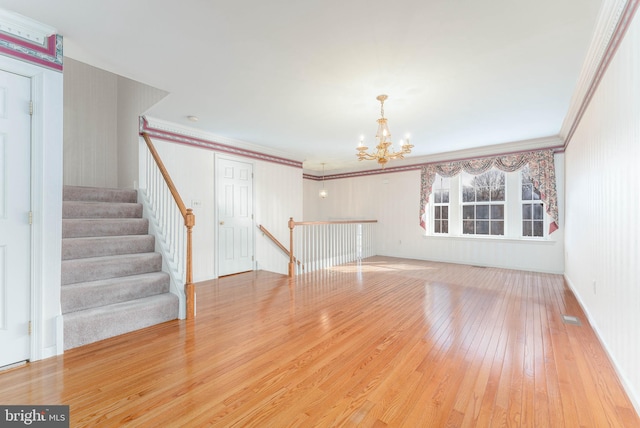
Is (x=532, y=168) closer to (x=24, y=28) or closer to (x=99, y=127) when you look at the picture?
(x=24, y=28)

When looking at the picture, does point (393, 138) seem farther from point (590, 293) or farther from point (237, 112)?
point (590, 293)

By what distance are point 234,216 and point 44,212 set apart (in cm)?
316

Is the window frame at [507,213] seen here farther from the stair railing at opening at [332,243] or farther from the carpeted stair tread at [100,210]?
the carpeted stair tread at [100,210]

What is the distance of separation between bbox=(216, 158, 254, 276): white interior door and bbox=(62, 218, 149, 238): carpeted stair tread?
1.61 meters

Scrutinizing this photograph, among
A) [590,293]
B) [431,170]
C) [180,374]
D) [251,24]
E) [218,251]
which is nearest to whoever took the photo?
[180,374]

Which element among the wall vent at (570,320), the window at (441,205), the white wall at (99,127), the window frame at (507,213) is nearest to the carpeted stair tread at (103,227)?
the white wall at (99,127)

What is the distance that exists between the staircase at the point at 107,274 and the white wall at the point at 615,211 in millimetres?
3913

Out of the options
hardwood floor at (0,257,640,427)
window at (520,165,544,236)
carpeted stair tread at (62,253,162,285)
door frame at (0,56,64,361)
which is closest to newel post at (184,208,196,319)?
hardwood floor at (0,257,640,427)

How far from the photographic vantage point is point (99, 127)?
4660mm

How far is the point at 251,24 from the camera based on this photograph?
2121 millimetres

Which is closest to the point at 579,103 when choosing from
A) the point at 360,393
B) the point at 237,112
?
the point at 360,393

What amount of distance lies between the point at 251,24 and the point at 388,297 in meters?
3.48

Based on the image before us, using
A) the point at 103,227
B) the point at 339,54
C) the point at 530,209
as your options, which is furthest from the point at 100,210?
the point at 530,209

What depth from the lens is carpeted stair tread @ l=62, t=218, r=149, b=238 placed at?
305 centimetres
